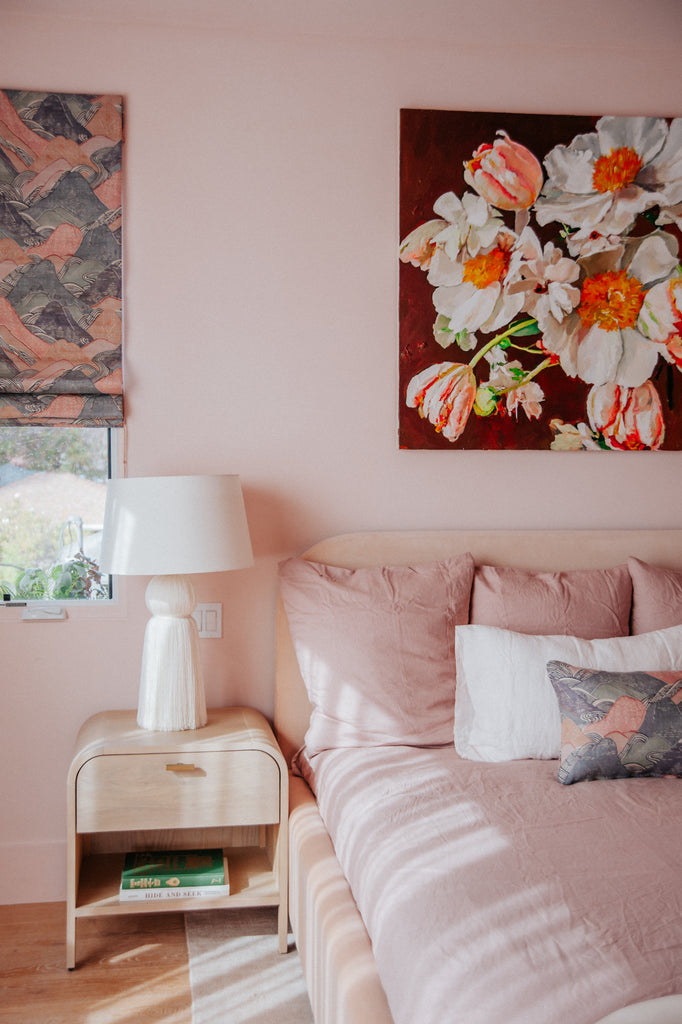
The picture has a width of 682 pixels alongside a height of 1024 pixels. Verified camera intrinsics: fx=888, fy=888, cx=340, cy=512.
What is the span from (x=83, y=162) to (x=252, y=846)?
6.66ft

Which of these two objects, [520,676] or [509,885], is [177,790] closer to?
[520,676]

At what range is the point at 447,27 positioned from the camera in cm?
262

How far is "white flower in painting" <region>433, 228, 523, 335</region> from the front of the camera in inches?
104

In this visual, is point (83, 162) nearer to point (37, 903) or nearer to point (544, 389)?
point (544, 389)

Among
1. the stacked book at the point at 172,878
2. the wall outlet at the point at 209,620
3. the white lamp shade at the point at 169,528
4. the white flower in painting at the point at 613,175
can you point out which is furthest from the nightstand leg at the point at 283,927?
the white flower in painting at the point at 613,175

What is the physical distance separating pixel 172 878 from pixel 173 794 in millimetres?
229

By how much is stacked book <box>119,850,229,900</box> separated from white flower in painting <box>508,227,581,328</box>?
5.92 feet

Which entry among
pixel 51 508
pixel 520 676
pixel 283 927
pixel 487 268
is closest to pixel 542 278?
pixel 487 268

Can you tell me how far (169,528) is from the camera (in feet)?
7.26

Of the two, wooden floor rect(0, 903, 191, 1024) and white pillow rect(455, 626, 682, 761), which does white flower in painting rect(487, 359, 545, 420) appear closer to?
white pillow rect(455, 626, 682, 761)

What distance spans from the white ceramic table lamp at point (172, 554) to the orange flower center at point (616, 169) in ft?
4.72

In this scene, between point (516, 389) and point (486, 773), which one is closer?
point (486, 773)

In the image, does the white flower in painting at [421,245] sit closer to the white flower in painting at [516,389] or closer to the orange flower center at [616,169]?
the white flower in painting at [516,389]

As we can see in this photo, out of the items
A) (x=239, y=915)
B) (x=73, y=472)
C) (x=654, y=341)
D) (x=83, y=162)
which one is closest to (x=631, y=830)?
(x=239, y=915)
